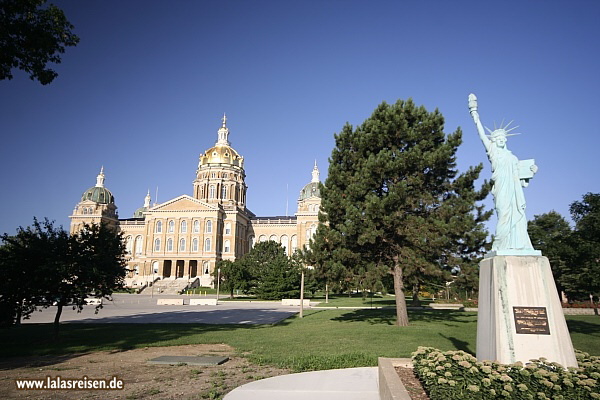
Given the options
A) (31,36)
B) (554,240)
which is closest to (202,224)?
(554,240)

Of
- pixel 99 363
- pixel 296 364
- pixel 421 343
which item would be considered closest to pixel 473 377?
pixel 296 364

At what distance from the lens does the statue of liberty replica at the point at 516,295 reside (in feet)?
24.3

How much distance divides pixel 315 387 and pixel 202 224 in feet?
240

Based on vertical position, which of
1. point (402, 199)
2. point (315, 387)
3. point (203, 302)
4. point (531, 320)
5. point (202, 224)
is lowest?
point (203, 302)

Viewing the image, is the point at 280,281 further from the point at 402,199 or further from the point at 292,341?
the point at 292,341

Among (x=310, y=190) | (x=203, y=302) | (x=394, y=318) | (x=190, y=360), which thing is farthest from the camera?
(x=310, y=190)

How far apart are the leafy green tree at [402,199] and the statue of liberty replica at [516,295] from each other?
806cm

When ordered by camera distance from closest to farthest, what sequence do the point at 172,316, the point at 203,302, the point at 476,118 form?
the point at 476,118, the point at 172,316, the point at 203,302

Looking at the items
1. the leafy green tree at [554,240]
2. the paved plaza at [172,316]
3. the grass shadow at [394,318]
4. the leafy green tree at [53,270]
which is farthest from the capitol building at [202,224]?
the leafy green tree at [53,270]

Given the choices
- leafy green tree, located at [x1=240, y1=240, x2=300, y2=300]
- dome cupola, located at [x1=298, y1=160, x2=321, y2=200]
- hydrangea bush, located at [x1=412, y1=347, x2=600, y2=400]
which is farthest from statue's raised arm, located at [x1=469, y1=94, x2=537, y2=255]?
dome cupola, located at [x1=298, y1=160, x2=321, y2=200]

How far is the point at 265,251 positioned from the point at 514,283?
2329 inches

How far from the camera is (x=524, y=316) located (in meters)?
7.53

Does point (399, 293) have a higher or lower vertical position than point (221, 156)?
lower

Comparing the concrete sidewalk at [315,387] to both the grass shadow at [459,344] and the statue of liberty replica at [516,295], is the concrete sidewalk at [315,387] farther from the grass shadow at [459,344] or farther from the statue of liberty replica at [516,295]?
the grass shadow at [459,344]
